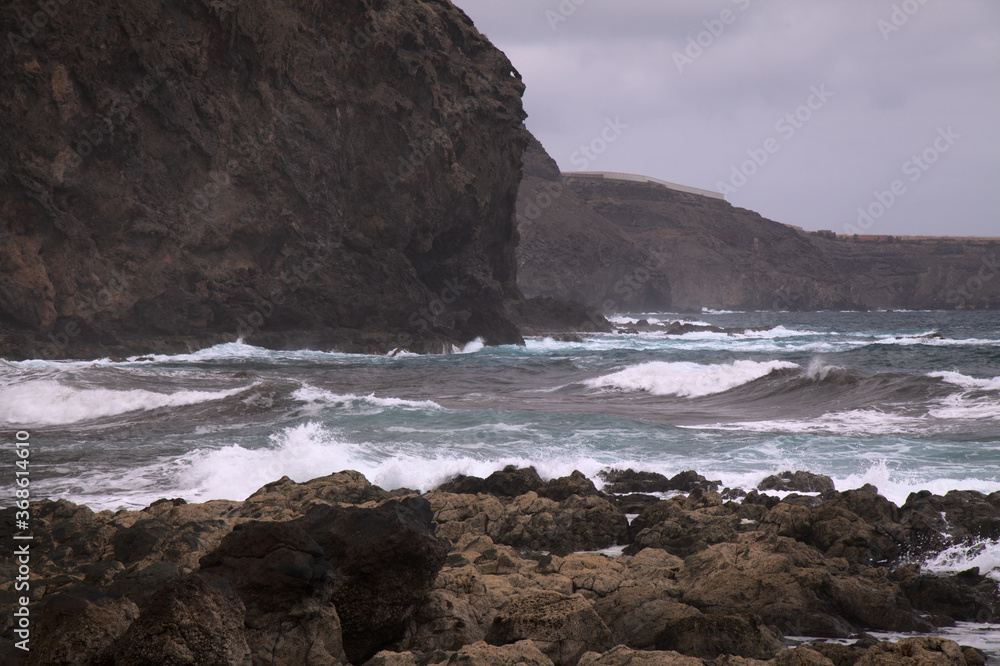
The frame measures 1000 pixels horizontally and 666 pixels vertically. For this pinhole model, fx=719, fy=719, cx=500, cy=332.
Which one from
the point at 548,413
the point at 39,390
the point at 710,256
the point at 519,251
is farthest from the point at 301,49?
the point at 710,256

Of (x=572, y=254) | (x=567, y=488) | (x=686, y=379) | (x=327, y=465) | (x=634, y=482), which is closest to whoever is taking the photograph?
(x=567, y=488)

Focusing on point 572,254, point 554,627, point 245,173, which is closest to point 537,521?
point 554,627

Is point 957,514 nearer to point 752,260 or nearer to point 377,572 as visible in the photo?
point 377,572

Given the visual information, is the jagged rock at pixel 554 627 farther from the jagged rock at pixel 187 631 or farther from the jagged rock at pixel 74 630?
the jagged rock at pixel 74 630

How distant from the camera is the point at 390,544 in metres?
3.77

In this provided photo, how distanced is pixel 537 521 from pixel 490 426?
598cm

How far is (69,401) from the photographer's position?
1374cm

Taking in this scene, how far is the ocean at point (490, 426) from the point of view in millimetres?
8734

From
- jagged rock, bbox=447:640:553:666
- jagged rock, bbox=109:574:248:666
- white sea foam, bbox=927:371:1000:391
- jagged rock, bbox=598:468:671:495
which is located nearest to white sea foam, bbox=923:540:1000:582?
jagged rock, bbox=598:468:671:495

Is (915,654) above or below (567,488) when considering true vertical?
above

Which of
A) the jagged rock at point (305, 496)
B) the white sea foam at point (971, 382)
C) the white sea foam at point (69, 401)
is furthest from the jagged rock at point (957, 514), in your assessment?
the white sea foam at point (69, 401)

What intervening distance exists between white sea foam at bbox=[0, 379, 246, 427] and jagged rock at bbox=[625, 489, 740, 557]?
10.6m

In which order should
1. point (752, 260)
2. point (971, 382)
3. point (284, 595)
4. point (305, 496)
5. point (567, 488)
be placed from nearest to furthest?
point (284, 595), point (305, 496), point (567, 488), point (971, 382), point (752, 260)
